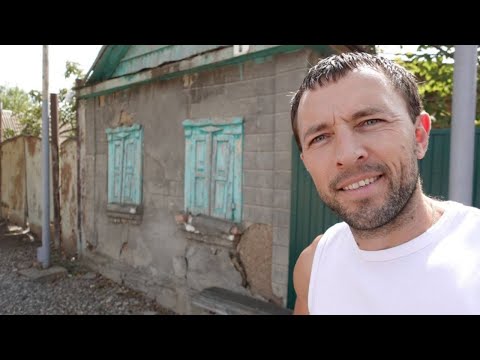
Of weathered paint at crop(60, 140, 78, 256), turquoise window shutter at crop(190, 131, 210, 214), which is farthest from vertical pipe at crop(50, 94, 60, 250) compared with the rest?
turquoise window shutter at crop(190, 131, 210, 214)

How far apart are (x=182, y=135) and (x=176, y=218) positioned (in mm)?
1043

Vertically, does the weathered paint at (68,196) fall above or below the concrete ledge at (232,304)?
above

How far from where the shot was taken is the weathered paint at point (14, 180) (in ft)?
28.3

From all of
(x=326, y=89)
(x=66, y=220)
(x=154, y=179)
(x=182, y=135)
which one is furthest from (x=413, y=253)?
(x=66, y=220)

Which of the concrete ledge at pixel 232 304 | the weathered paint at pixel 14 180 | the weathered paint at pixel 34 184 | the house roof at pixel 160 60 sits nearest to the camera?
the concrete ledge at pixel 232 304

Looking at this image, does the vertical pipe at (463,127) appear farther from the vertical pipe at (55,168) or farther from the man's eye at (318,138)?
the vertical pipe at (55,168)

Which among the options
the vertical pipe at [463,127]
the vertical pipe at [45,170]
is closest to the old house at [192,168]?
the vertical pipe at [45,170]

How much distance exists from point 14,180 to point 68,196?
3.08 metres

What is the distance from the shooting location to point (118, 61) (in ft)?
20.6

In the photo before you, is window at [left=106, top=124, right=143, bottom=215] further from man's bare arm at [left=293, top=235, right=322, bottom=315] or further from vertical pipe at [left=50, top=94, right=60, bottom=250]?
man's bare arm at [left=293, top=235, right=322, bottom=315]

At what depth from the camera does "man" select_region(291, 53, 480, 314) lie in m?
1.08

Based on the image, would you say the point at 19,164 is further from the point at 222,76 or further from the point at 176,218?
the point at 222,76

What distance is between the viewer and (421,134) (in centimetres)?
129

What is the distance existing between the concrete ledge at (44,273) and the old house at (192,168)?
0.52 meters
